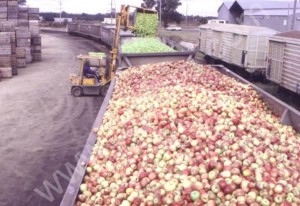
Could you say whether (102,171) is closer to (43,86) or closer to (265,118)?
(265,118)

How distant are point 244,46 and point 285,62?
4.95 metres

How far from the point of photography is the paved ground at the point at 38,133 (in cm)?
809

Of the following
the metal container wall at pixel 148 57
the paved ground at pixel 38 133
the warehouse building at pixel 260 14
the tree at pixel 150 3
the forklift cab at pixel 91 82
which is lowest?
the paved ground at pixel 38 133

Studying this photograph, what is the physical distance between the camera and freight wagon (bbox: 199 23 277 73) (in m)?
20.0

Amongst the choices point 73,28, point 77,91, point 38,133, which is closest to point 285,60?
point 77,91

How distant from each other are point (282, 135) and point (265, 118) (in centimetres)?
110

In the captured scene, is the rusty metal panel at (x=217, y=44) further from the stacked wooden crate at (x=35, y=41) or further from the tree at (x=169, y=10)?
the tree at (x=169, y=10)

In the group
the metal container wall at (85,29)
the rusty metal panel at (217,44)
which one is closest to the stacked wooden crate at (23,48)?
the rusty metal panel at (217,44)

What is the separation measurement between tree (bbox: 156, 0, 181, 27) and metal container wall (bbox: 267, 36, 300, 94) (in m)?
73.4

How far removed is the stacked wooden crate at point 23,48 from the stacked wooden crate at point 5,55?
352 centimetres

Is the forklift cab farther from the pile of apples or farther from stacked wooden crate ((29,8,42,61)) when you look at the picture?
stacked wooden crate ((29,8,42,61))

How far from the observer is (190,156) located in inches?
193

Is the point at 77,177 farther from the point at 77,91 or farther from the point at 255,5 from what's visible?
the point at 255,5

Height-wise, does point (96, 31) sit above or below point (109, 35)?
above
